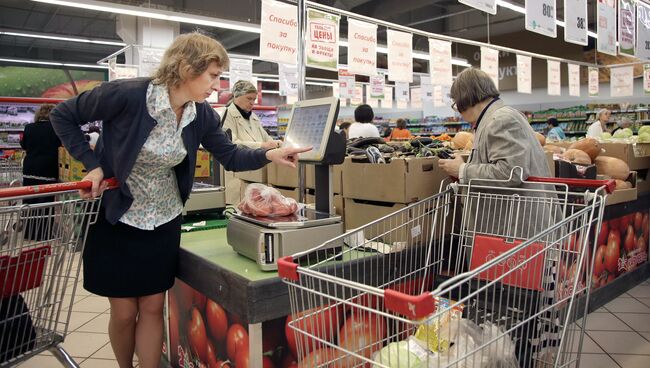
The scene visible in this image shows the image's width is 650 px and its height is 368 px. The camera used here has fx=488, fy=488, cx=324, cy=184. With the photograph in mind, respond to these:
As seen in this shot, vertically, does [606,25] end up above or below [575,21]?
above

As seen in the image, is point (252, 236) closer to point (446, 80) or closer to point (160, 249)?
point (160, 249)

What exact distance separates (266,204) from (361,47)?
131 inches

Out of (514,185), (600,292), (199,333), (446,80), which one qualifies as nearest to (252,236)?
(199,333)

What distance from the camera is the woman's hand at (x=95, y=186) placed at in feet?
6.09

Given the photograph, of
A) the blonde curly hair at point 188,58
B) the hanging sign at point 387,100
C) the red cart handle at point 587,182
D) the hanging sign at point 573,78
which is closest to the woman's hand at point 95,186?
the blonde curly hair at point 188,58

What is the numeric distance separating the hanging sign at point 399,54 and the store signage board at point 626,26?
9.59 ft

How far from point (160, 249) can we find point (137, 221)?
0.18m

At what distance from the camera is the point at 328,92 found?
81.5ft

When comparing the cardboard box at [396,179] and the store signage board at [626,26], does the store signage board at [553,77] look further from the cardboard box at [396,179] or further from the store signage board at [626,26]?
the cardboard box at [396,179]

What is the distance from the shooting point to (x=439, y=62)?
656cm

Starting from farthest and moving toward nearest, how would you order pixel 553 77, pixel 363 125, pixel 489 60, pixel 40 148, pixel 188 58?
pixel 553 77 < pixel 489 60 < pixel 363 125 < pixel 40 148 < pixel 188 58

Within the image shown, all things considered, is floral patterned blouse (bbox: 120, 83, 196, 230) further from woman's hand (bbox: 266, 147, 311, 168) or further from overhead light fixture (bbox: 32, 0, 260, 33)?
overhead light fixture (bbox: 32, 0, 260, 33)

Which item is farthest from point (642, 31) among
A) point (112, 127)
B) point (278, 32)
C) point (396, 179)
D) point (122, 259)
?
point (122, 259)

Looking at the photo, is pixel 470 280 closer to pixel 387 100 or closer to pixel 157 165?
pixel 157 165
